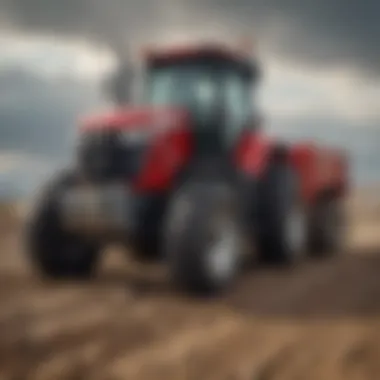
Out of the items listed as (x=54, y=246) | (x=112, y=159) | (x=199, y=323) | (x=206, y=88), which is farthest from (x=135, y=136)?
(x=199, y=323)

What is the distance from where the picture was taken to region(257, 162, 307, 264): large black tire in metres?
1.80

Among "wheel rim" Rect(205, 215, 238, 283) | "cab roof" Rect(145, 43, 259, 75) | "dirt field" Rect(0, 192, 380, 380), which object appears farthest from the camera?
"wheel rim" Rect(205, 215, 238, 283)

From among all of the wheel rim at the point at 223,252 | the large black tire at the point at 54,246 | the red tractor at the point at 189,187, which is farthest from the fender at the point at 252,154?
the large black tire at the point at 54,246

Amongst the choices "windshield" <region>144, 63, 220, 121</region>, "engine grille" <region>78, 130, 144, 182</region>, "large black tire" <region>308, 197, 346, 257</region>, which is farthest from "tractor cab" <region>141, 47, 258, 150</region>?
"large black tire" <region>308, 197, 346, 257</region>

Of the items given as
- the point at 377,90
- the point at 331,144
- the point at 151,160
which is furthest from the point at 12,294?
the point at 377,90

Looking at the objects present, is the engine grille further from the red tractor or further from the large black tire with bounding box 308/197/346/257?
the large black tire with bounding box 308/197/346/257

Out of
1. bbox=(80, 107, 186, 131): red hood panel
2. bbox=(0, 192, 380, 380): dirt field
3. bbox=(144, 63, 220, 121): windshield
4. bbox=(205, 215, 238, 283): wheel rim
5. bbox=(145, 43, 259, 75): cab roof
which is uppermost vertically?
bbox=(145, 43, 259, 75): cab roof

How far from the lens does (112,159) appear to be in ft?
5.91

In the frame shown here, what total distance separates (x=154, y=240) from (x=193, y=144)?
22cm

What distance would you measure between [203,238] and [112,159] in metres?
0.24

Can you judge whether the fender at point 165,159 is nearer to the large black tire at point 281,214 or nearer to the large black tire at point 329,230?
the large black tire at point 281,214

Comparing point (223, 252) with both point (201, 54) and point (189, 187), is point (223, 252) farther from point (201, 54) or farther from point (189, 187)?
point (201, 54)

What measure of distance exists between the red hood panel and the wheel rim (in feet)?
0.75

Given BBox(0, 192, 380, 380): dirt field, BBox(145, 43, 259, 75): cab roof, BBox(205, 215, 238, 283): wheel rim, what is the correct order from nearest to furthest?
BBox(0, 192, 380, 380): dirt field
BBox(145, 43, 259, 75): cab roof
BBox(205, 215, 238, 283): wheel rim
